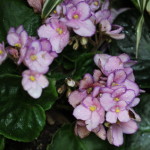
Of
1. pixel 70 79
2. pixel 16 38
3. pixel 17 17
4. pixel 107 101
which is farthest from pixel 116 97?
pixel 17 17

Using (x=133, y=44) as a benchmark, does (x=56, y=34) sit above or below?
above

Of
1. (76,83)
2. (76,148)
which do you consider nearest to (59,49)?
(76,83)

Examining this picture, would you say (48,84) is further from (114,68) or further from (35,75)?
(114,68)

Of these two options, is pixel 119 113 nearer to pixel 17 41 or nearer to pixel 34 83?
pixel 34 83

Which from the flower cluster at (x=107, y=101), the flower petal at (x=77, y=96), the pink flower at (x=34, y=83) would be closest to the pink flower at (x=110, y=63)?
the flower cluster at (x=107, y=101)

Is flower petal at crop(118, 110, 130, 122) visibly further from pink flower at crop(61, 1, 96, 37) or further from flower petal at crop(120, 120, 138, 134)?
pink flower at crop(61, 1, 96, 37)

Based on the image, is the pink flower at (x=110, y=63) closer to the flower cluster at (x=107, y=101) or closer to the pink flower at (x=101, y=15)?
the flower cluster at (x=107, y=101)

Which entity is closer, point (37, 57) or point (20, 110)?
point (37, 57)
